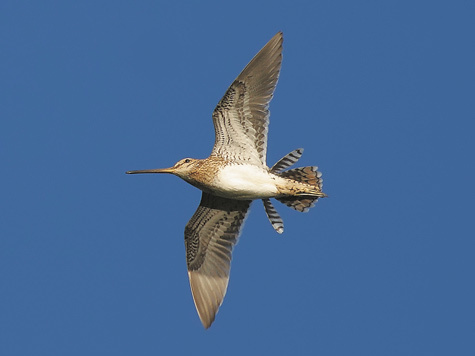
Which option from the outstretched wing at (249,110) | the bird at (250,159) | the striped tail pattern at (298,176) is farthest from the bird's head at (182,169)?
the striped tail pattern at (298,176)

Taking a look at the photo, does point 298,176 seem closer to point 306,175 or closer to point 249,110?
point 306,175

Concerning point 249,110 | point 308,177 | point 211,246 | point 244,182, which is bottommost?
point 211,246

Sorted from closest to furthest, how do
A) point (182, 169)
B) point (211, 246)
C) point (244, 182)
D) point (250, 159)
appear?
point (244, 182) < point (182, 169) < point (250, 159) < point (211, 246)

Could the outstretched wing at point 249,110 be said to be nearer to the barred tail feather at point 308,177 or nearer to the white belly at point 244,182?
the white belly at point 244,182

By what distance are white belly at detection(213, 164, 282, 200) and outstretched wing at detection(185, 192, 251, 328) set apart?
27.0 inches

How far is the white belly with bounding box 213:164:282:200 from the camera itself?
1027 centimetres

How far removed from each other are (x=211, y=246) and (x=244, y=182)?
131 centimetres

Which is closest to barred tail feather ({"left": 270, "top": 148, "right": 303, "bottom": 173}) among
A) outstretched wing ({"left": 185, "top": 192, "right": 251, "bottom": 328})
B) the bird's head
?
outstretched wing ({"left": 185, "top": 192, "right": 251, "bottom": 328})

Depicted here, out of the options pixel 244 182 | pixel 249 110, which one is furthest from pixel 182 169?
pixel 249 110

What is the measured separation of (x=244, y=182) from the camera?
33.8ft

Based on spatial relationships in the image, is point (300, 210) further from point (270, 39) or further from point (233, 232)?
point (270, 39)

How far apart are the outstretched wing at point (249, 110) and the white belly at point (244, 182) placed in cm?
18

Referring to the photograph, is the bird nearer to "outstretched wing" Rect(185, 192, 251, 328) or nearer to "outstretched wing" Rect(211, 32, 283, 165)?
"outstretched wing" Rect(211, 32, 283, 165)

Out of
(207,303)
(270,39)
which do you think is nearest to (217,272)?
(207,303)
